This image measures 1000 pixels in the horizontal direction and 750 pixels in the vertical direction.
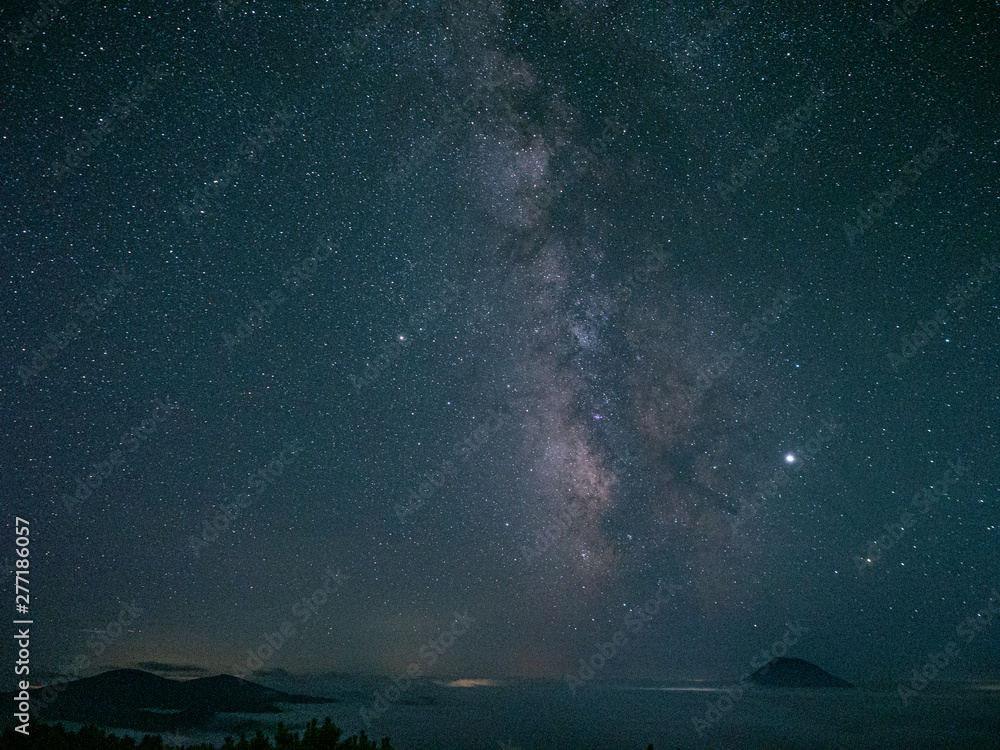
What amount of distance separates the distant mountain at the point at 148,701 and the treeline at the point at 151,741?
451 ft

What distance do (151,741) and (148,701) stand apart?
16528cm

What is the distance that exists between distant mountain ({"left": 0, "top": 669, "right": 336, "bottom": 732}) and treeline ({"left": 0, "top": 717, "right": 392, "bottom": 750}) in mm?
137489

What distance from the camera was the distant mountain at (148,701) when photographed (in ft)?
416

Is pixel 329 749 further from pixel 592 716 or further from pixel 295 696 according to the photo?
pixel 295 696

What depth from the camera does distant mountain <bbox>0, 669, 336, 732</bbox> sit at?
12688cm

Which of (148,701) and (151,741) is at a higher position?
(148,701)

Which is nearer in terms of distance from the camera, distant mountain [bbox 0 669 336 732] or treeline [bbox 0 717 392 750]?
treeline [bbox 0 717 392 750]

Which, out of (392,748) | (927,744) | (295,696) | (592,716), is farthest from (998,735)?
(392,748)

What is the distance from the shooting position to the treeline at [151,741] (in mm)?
9234

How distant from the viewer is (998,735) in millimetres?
179125

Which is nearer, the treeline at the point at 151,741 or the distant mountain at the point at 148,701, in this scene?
the treeline at the point at 151,741

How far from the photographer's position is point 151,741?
10086mm

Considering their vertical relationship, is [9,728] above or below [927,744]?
Result: above

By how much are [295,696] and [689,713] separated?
137983 mm
